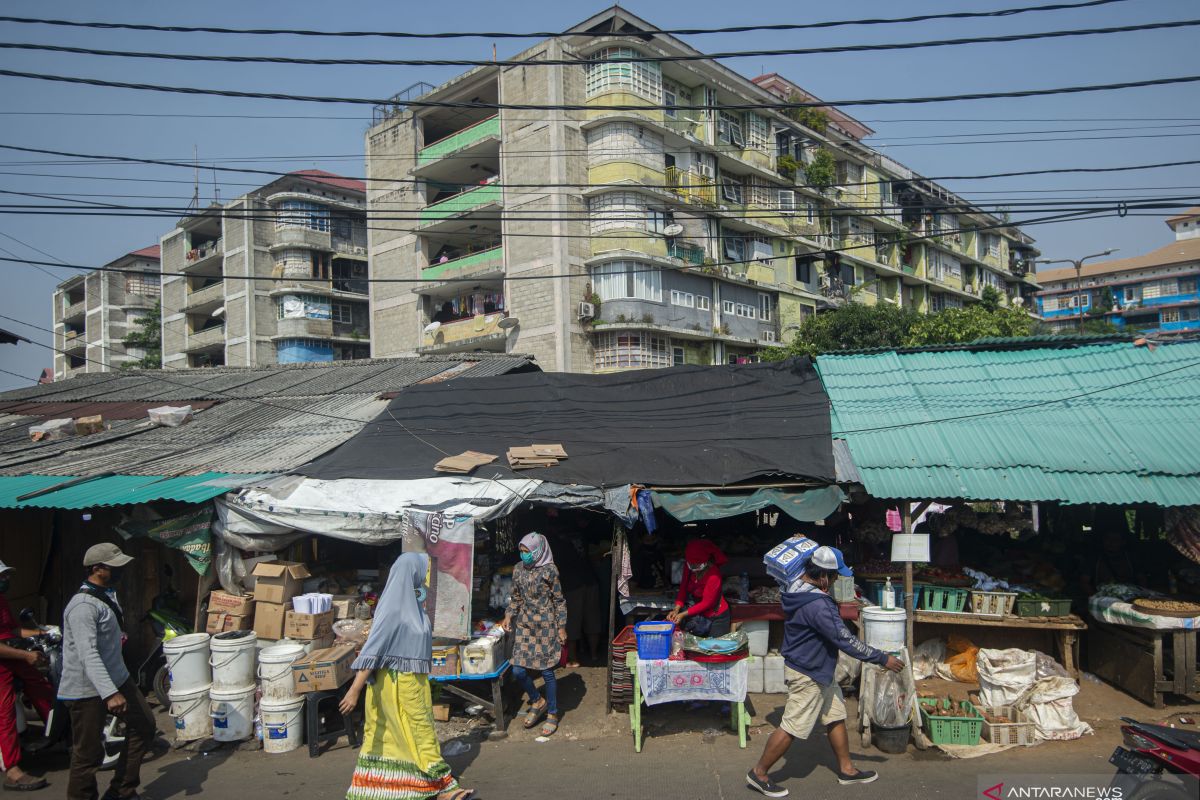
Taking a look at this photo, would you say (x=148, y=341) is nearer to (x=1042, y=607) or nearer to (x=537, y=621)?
(x=537, y=621)

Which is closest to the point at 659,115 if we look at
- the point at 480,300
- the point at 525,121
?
the point at 525,121

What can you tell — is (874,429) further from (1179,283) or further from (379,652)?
(1179,283)

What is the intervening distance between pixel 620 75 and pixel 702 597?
2332 centimetres

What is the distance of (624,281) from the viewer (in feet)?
86.3

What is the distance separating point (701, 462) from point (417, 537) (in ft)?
12.3

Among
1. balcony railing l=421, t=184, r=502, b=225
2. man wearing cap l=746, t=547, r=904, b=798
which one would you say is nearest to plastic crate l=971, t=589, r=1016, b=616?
man wearing cap l=746, t=547, r=904, b=798

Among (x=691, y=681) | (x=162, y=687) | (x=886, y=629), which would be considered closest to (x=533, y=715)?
(x=691, y=681)

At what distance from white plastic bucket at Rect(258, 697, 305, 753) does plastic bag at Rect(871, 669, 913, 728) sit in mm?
5519

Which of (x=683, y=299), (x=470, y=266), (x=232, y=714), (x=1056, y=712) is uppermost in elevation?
(x=470, y=266)

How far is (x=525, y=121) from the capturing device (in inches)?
1075

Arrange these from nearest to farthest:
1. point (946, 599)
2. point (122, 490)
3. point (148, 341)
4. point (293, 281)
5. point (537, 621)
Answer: point (537, 621)
point (946, 599)
point (122, 490)
point (293, 281)
point (148, 341)

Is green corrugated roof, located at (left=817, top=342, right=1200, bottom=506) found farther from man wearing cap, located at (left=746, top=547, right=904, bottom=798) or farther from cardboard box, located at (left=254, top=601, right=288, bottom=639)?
cardboard box, located at (left=254, top=601, right=288, bottom=639)

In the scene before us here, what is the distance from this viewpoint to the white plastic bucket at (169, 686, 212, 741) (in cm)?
718

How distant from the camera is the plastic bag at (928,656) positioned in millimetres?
8773
